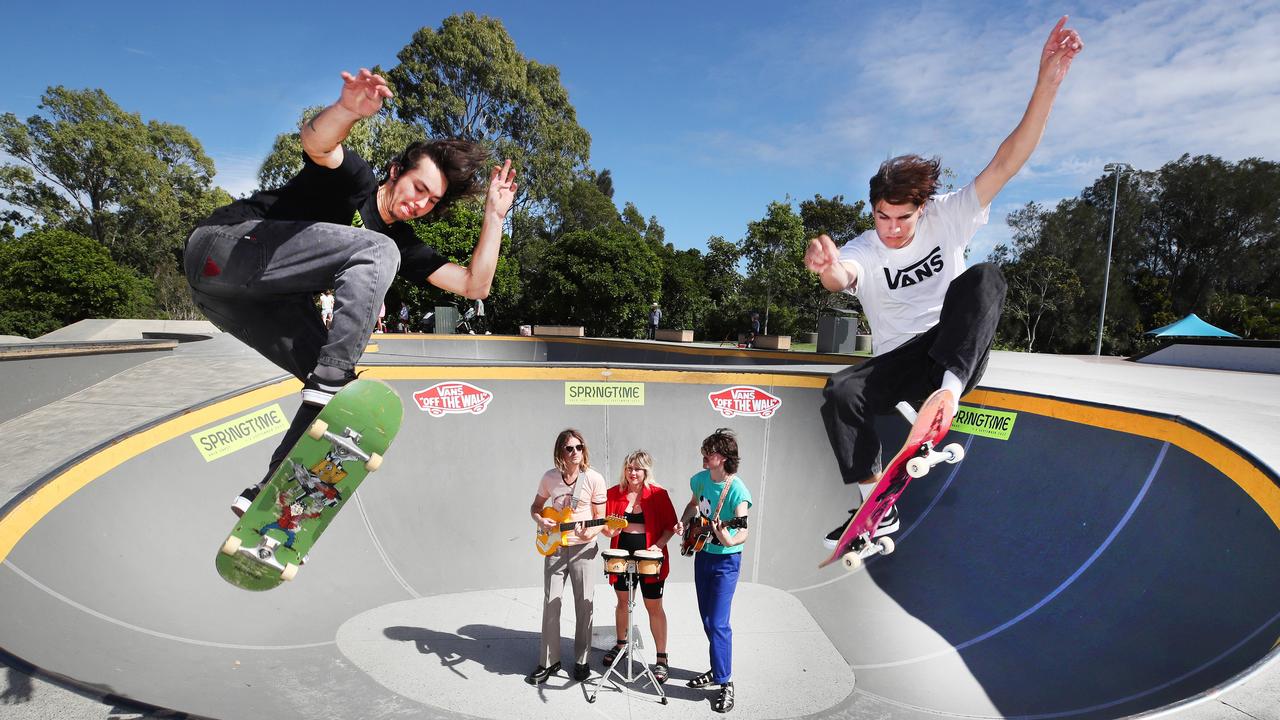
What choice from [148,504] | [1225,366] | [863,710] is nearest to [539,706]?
[863,710]

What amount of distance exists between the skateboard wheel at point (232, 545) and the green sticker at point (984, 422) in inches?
247

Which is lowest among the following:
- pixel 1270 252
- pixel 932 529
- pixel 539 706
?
pixel 539 706

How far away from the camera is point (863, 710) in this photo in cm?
461

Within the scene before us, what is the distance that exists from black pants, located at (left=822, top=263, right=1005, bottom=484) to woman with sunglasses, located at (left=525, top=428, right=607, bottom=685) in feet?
7.31

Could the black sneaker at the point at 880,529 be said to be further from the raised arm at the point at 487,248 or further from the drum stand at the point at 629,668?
the raised arm at the point at 487,248

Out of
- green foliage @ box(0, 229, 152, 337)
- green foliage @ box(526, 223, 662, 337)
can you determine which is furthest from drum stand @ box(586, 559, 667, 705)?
green foliage @ box(0, 229, 152, 337)

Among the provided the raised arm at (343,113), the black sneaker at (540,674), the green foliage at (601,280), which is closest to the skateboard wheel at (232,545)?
the raised arm at (343,113)

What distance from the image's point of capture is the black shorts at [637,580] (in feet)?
16.0

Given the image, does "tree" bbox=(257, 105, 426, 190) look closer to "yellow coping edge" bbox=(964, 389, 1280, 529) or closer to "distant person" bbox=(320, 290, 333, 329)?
"distant person" bbox=(320, 290, 333, 329)

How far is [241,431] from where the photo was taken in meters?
5.25

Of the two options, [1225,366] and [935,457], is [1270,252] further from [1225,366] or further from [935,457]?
[935,457]

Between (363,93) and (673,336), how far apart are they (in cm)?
2649

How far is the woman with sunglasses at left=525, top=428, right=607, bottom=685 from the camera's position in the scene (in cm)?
495

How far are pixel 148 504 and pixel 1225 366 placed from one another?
2651cm
